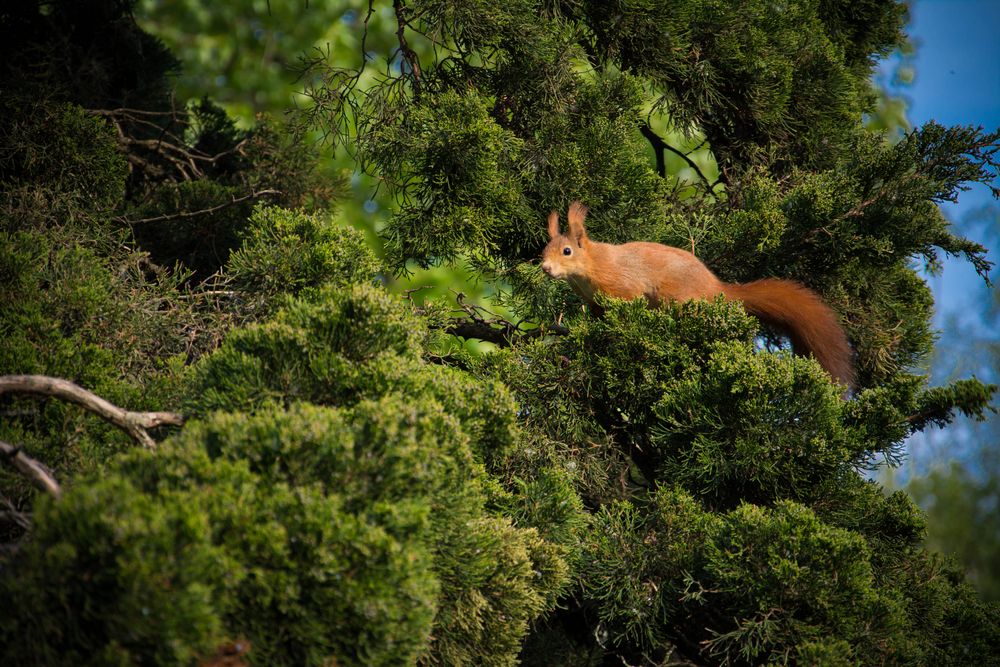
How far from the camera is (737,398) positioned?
2672 millimetres

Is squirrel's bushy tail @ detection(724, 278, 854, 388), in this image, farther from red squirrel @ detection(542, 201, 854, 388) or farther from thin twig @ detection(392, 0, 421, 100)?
thin twig @ detection(392, 0, 421, 100)

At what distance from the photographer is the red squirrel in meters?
3.38

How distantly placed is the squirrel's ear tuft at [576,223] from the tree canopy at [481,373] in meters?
0.20

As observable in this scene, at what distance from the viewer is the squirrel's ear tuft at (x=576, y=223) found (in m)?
3.45

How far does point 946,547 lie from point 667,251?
225 inches

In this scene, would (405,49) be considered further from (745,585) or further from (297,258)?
(745,585)

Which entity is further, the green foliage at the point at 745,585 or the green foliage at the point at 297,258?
the green foliage at the point at 297,258

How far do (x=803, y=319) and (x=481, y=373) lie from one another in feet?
4.31

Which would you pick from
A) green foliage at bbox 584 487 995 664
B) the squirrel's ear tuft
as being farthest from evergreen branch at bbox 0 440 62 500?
the squirrel's ear tuft

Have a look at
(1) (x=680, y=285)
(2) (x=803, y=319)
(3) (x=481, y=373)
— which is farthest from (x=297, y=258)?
(2) (x=803, y=319)

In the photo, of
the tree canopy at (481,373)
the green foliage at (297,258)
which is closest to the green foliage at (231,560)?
the tree canopy at (481,373)

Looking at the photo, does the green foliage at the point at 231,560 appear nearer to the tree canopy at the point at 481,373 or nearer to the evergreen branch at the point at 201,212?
the tree canopy at the point at 481,373

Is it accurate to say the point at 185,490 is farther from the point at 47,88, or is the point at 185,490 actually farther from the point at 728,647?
the point at 47,88

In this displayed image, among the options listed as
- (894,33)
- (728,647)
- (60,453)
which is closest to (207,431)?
(60,453)
